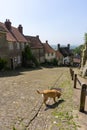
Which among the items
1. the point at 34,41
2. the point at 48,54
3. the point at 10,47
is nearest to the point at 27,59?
the point at 10,47

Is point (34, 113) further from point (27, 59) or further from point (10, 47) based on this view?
point (27, 59)

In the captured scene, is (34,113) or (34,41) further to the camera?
(34,41)

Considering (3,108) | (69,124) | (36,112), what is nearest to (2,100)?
(3,108)

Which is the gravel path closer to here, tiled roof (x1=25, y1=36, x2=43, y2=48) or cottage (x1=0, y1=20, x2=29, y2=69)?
cottage (x1=0, y1=20, x2=29, y2=69)

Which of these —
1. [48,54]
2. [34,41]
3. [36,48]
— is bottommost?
[48,54]

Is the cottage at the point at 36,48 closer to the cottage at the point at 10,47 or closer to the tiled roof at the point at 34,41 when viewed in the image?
the tiled roof at the point at 34,41

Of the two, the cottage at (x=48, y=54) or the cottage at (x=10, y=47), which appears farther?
the cottage at (x=48, y=54)

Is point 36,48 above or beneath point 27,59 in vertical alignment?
above

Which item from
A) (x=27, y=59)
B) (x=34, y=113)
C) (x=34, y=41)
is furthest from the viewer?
(x=34, y=41)

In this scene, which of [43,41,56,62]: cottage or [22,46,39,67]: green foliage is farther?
[43,41,56,62]: cottage

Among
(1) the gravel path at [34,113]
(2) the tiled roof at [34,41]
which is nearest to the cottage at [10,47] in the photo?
(2) the tiled roof at [34,41]

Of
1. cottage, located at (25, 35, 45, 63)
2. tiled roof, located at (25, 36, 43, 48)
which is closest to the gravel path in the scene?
cottage, located at (25, 35, 45, 63)

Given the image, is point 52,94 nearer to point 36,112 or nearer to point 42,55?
point 36,112

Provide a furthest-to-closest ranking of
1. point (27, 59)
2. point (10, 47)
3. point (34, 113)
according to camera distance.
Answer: point (27, 59) < point (10, 47) < point (34, 113)
